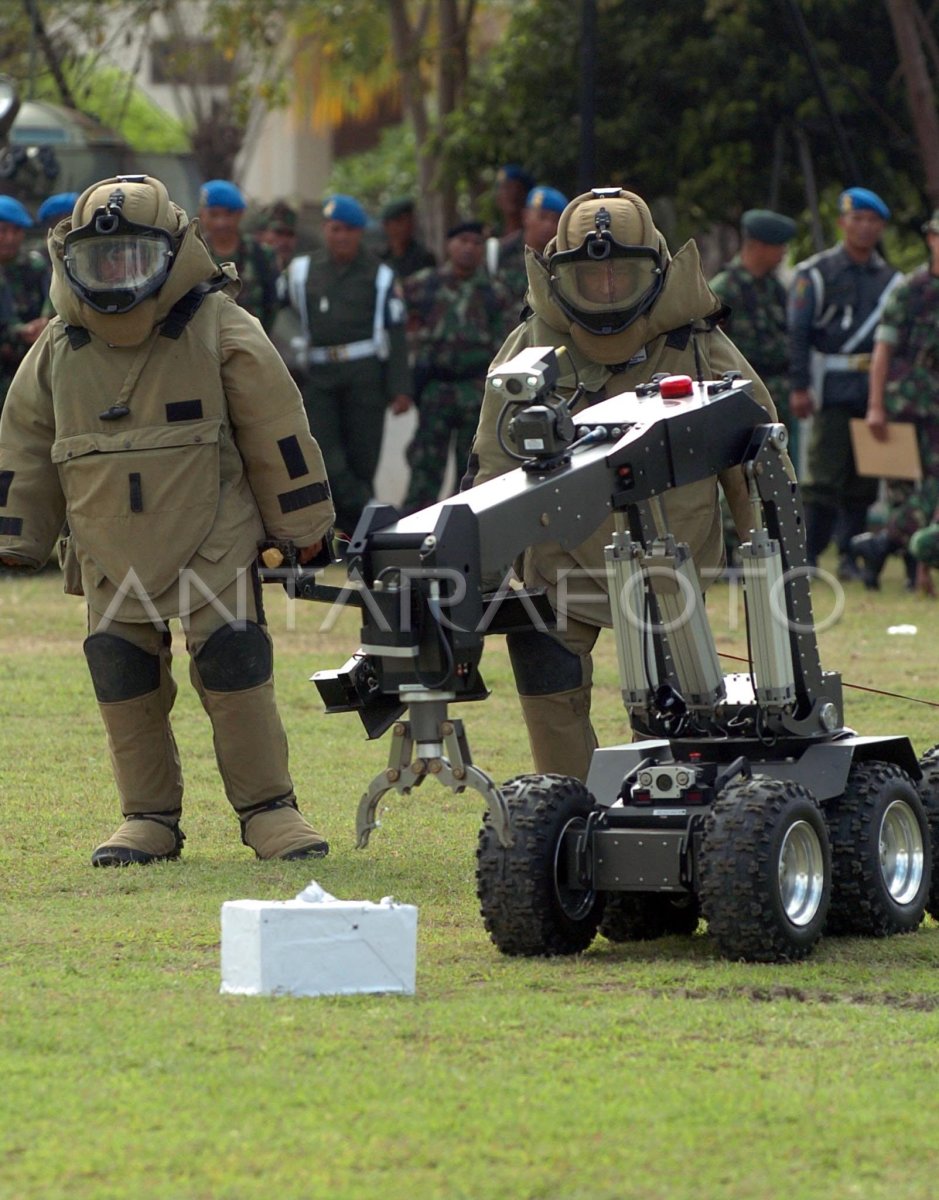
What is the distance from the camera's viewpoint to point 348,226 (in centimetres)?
1405

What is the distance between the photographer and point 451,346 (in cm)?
1436

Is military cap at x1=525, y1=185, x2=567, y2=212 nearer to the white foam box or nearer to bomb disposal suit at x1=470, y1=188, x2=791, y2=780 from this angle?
bomb disposal suit at x1=470, y1=188, x2=791, y2=780

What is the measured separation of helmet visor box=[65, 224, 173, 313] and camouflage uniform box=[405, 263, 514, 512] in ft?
26.0

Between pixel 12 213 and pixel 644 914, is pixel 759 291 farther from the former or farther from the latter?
pixel 644 914

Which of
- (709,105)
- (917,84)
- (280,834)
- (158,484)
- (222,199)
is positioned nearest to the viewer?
(158,484)

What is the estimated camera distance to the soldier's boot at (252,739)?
6.46 m

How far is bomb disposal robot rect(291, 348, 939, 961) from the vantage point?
460 cm

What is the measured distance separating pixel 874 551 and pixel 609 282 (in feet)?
24.8

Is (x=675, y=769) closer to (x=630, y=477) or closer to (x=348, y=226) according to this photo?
(x=630, y=477)

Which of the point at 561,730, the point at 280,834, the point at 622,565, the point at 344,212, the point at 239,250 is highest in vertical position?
the point at 344,212

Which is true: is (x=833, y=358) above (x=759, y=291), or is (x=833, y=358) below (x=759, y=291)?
below

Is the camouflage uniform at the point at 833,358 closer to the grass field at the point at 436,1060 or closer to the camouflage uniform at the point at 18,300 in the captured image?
the camouflage uniform at the point at 18,300

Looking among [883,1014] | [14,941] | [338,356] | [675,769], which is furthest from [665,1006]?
[338,356]

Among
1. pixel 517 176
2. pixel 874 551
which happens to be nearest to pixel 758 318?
pixel 874 551
